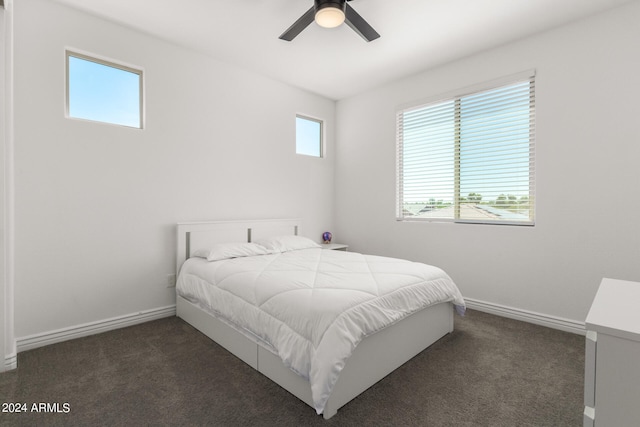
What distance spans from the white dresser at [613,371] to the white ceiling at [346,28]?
2513 millimetres

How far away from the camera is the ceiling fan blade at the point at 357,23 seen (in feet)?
7.16

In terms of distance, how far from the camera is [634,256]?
7.92 feet

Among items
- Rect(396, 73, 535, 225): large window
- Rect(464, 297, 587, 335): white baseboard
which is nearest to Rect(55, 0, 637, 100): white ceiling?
Rect(396, 73, 535, 225): large window

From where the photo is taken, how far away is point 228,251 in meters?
2.94

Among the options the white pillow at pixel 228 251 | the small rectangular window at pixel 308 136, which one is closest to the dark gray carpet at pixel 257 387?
the white pillow at pixel 228 251

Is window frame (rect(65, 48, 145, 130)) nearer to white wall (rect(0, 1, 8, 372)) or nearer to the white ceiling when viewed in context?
the white ceiling

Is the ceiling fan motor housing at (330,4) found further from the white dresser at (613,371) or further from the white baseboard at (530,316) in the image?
the white baseboard at (530,316)

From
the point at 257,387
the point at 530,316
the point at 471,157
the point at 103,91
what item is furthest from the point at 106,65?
the point at 530,316

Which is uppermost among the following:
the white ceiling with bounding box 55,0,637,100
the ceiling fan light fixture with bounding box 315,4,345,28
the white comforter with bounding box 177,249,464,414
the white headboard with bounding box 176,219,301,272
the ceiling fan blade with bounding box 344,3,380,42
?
the white ceiling with bounding box 55,0,637,100

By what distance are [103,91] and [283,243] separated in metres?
2.22

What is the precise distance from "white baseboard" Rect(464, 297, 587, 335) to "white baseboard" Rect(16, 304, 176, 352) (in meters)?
3.20

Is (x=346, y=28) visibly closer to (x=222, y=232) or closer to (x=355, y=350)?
(x=222, y=232)

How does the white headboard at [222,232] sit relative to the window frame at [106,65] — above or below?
below

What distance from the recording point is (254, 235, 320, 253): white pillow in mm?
3336
